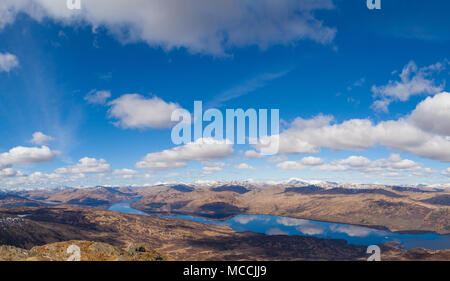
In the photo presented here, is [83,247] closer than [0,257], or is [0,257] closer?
[0,257]

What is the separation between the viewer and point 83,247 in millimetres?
64562
